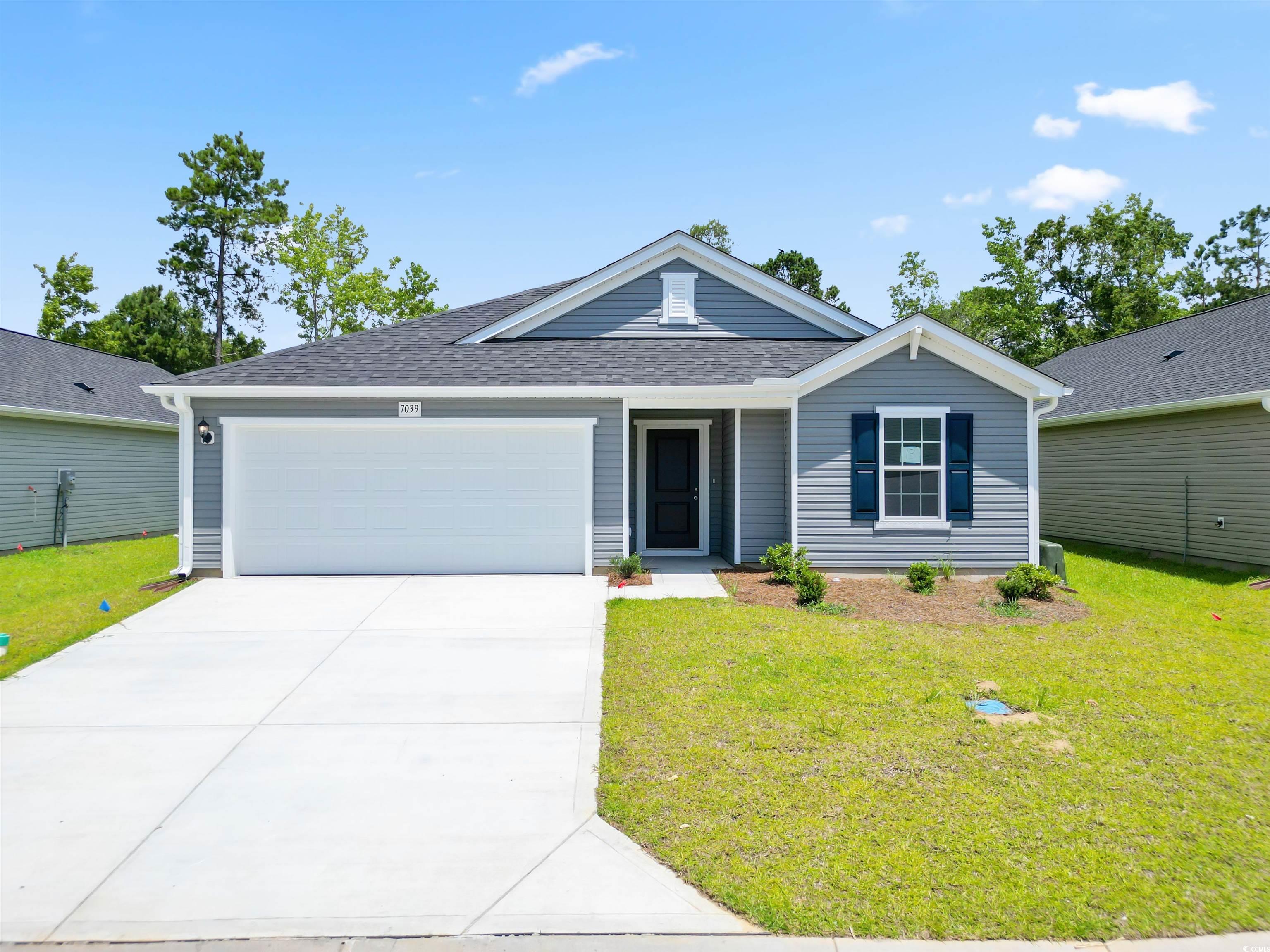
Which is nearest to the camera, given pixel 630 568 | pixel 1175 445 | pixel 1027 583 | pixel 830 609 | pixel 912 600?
pixel 830 609

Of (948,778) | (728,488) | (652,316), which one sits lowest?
(948,778)

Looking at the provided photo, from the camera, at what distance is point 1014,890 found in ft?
10.4

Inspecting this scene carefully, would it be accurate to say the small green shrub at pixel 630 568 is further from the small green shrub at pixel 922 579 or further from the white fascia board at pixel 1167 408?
the white fascia board at pixel 1167 408

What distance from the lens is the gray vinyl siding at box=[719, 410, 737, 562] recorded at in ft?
38.5

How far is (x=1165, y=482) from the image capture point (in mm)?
13000

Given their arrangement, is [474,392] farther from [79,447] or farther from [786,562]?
[79,447]

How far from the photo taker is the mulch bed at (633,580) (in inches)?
402

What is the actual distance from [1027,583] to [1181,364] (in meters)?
8.42

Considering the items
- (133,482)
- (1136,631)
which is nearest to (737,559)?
(1136,631)

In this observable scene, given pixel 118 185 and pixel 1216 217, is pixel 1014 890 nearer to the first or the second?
pixel 118 185

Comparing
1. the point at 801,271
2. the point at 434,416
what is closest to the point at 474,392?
the point at 434,416

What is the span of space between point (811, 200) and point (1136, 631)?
1590 centimetres

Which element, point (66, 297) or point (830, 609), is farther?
point (66, 297)

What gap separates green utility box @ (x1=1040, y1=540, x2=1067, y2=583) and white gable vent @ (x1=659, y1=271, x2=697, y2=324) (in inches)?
266
